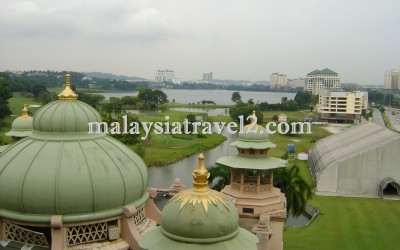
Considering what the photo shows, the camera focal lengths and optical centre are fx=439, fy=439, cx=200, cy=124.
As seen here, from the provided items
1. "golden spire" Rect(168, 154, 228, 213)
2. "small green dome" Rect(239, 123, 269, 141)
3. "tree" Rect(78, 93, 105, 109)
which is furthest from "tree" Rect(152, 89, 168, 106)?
"golden spire" Rect(168, 154, 228, 213)

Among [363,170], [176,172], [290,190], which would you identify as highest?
[290,190]

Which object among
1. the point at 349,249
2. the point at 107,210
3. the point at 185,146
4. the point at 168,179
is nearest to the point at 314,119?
the point at 185,146

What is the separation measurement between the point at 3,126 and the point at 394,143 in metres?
62.9

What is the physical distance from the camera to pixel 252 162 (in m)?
21.0

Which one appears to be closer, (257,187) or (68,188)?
(68,188)

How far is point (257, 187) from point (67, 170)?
10.8 meters

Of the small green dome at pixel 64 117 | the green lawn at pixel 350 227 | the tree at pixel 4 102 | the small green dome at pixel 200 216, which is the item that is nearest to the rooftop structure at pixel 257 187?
the small green dome at pixel 64 117

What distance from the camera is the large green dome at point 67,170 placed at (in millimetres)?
11578

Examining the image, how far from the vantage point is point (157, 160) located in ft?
199

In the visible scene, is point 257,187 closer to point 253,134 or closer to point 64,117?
point 253,134

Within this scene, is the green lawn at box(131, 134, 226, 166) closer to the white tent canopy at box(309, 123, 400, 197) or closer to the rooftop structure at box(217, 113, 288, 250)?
the white tent canopy at box(309, 123, 400, 197)

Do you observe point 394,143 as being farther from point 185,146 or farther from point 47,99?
point 47,99

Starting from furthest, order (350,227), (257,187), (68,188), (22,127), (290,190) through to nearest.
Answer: (350,227) → (290,190) → (22,127) → (257,187) → (68,188)

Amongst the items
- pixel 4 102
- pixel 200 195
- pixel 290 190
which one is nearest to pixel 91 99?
pixel 4 102
